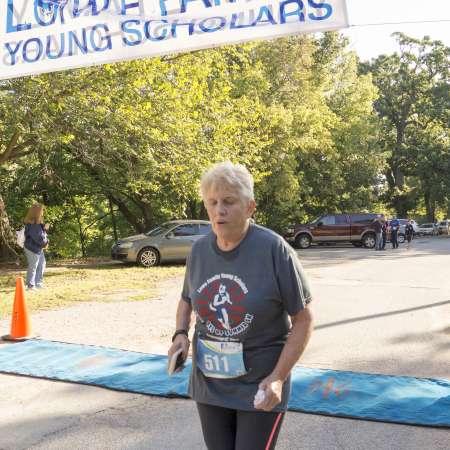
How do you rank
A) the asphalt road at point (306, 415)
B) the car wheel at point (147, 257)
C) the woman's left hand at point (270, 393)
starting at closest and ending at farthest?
the woman's left hand at point (270, 393) → the asphalt road at point (306, 415) → the car wheel at point (147, 257)

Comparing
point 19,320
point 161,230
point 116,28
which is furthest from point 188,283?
point 161,230

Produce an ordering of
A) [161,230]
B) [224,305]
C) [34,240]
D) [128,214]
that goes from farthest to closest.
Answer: [128,214], [161,230], [34,240], [224,305]

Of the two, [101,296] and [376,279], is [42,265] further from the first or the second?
[376,279]

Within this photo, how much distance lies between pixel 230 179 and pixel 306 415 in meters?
2.89

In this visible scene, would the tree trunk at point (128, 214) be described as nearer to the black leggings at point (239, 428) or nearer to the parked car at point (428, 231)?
the black leggings at point (239, 428)

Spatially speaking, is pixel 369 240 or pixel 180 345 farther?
pixel 369 240

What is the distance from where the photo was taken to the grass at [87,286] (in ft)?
34.6

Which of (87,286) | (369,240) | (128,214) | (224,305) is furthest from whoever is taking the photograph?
(369,240)

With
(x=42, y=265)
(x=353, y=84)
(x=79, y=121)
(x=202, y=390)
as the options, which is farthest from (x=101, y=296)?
(x=353, y=84)

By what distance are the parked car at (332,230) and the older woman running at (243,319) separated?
26828 mm

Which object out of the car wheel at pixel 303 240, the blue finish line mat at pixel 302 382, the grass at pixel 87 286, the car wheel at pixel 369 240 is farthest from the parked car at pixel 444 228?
the blue finish line mat at pixel 302 382

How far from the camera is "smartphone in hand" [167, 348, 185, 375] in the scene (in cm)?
259

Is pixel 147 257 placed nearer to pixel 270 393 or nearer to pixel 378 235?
pixel 378 235

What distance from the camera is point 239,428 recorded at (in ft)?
7.85
